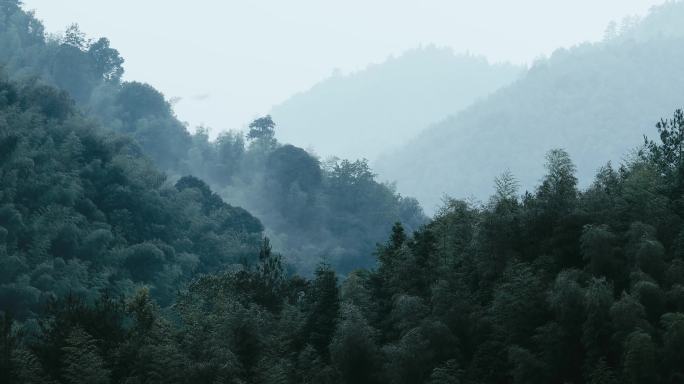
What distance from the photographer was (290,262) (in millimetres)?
85062

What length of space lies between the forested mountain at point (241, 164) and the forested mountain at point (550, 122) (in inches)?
1782

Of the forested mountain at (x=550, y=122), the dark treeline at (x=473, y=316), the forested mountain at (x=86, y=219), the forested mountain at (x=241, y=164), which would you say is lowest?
the dark treeline at (x=473, y=316)

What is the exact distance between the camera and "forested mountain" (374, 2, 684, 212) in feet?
513

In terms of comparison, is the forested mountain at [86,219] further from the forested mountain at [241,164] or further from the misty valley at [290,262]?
the forested mountain at [241,164]

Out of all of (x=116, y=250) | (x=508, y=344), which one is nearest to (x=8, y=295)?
(x=116, y=250)

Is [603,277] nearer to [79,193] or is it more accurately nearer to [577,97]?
[79,193]

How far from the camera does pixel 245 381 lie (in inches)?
1234

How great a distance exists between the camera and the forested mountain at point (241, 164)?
96.2 m

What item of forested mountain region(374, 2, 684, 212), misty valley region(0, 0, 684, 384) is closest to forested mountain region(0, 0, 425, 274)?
misty valley region(0, 0, 684, 384)

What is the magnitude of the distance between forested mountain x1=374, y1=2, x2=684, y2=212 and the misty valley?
54543 millimetres

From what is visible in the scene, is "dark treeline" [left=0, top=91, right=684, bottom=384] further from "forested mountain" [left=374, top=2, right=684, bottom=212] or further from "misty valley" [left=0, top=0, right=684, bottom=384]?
"forested mountain" [left=374, top=2, right=684, bottom=212]

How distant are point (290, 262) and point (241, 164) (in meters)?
30.8

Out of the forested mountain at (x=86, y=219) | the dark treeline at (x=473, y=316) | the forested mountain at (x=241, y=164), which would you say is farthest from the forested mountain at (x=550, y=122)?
the dark treeline at (x=473, y=316)

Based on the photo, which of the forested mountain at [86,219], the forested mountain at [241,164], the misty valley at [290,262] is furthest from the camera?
the forested mountain at [241,164]
